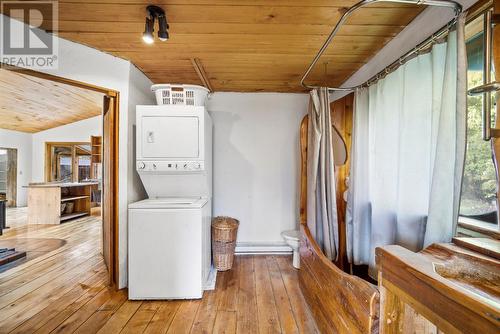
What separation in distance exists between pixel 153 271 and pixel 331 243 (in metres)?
1.62

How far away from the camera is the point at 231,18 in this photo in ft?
5.02

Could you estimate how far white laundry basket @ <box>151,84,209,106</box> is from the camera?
7.16 feet

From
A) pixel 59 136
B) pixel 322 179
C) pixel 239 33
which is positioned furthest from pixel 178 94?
Answer: pixel 59 136

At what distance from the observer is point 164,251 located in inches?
75.7

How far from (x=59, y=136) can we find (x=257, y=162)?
6784 mm

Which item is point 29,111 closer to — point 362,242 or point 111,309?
point 111,309

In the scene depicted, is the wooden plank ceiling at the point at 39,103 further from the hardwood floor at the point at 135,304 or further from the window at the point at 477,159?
the window at the point at 477,159

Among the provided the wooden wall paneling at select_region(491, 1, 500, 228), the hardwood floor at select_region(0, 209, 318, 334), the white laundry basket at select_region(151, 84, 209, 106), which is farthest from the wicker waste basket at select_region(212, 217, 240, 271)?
the wooden wall paneling at select_region(491, 1, 500, 228)

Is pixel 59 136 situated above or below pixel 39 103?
below

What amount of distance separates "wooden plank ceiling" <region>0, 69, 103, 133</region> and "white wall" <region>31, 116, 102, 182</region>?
18 cm

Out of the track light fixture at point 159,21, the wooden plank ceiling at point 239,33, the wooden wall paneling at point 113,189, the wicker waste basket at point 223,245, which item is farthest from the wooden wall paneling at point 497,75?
the wooden wall paneling at point 113,189

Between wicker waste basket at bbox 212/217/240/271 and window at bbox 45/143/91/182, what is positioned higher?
window at bbox 45/143/91/182

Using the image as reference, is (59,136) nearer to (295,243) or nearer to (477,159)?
(295,243)

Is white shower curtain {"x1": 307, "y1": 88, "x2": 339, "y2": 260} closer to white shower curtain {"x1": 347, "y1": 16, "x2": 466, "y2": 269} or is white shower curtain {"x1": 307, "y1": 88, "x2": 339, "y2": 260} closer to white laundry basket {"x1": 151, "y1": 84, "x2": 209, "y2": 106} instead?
white shower curtain {"x1": 347, "y1": 16, "x2": 466, "y2": 269}
